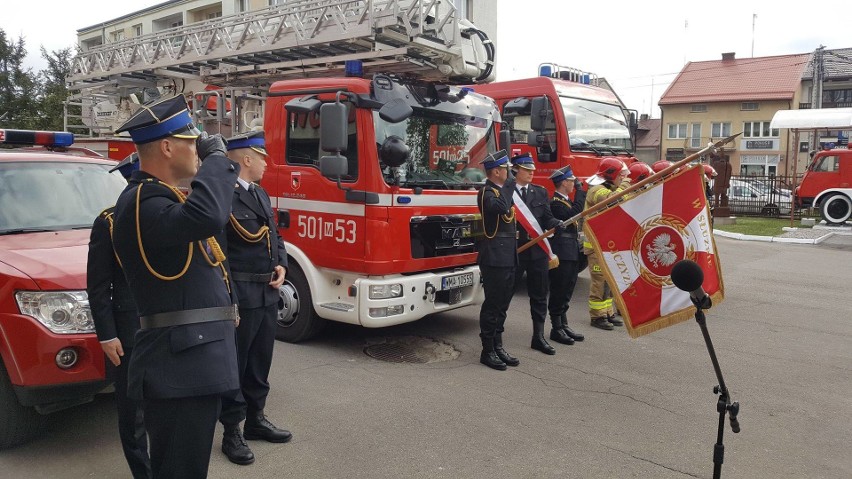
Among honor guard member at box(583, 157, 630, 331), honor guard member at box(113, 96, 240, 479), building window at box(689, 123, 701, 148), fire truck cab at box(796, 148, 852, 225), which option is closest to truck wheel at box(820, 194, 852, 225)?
fire truck cab at box(796, 148, 852, 225)

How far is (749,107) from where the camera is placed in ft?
156

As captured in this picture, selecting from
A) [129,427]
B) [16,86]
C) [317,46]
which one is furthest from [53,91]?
[129,427]

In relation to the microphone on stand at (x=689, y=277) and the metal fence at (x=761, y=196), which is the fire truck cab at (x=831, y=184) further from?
the microphone on stand at (x=689, y=277)

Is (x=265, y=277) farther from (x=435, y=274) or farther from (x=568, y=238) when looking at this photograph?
(x=568, y=238)

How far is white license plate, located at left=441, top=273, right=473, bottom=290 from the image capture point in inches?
Result: 231

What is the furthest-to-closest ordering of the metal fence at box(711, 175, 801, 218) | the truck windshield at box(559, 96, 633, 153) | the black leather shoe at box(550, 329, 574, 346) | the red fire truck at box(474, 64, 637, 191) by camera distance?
the metal fence at box(711, 175, 801, 218), the truck windshield at box(559, 96, 633, 153), the red fire truck at box(474, 64, 637, 191), the black leather shoe at box(550, 329, 574, 346)

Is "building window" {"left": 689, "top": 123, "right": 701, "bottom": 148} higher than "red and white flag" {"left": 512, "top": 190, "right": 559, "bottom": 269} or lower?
higher

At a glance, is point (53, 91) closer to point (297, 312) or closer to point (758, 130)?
point (297, 312)

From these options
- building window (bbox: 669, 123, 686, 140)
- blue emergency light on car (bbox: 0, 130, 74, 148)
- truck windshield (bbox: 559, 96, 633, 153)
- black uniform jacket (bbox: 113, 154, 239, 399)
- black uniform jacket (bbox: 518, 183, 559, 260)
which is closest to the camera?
black uniform jacket (bbox: 113, 154, 239, 399)

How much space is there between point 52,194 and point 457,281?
11.3 feet

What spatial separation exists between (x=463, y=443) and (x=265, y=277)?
64.7 inches

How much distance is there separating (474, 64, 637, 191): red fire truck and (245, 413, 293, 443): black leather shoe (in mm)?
5693

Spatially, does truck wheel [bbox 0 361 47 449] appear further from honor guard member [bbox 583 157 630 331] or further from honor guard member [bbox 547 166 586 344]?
honor guard member [bbox 583 157 630 331]

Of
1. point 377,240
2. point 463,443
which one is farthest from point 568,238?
point 463,443
